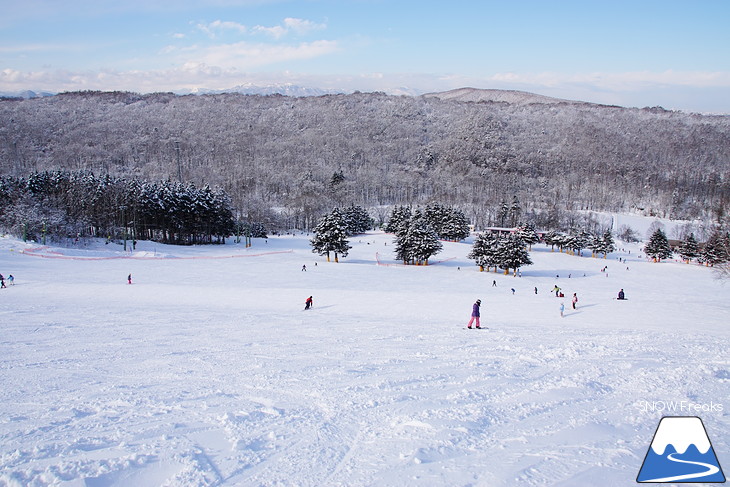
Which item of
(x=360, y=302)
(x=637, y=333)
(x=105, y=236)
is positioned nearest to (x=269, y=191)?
(x=105, y=236)

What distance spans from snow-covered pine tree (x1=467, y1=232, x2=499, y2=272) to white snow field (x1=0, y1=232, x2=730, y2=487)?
25433mm

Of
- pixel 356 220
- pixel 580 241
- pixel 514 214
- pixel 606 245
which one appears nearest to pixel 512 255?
pixel 580 241

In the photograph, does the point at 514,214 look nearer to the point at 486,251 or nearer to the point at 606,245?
the point at 606,245

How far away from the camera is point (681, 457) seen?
4824 millimetres

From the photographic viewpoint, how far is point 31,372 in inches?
344

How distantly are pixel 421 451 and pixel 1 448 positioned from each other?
5.29 m

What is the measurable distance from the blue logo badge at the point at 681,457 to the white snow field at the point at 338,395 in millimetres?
299

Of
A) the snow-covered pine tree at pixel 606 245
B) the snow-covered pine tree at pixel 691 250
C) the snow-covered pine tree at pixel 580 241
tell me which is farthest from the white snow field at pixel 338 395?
the snow-covered pine tree at pixel 691 250

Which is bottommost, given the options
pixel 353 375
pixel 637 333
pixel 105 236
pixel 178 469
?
pixel 105 236

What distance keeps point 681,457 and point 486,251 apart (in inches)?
1682

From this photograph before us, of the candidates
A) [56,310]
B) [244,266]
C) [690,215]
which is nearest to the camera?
[56,310]

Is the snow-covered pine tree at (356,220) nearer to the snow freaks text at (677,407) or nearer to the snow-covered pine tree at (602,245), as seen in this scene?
the snow-covered pine tree at (602,245)

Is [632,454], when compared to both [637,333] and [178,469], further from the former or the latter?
[637,333]

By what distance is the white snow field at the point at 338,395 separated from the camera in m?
4.89
